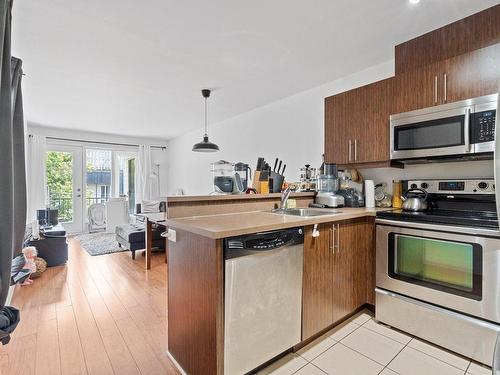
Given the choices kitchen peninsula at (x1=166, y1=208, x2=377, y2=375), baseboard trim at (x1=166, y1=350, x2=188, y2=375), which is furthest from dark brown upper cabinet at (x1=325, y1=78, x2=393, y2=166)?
baseboard trim at (x1=166, y1=350, x2=188, y2=375)

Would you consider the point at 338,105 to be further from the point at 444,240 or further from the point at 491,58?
the point at 444,240

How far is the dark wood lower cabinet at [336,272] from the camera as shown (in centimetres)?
177

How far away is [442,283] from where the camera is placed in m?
1.79

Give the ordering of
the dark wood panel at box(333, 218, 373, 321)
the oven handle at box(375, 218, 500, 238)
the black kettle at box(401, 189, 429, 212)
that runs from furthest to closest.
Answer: the black kettle at box(401, 189, 429, 212)
the dark wood panel at box(333, 218, 373, 321)
the oven handle at box(375, 218, 500, 238)

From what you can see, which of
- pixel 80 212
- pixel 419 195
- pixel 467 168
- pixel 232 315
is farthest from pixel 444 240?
pixel 80 212

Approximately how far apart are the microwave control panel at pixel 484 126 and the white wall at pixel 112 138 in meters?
6.81

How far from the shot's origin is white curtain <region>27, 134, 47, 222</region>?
5.29 metres

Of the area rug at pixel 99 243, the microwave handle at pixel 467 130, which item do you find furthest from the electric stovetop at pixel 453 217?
the area rug at pixel 99 243

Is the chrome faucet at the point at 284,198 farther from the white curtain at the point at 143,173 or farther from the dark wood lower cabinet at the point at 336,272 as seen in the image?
the white curtain at the point at 143,173

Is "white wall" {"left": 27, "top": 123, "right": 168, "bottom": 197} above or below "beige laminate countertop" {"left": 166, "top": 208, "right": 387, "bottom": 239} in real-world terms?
above

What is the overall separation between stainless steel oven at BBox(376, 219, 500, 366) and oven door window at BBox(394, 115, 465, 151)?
0.64 meters

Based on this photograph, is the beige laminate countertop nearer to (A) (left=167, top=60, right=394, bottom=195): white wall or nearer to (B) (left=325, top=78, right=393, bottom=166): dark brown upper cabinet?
(B) (left=325, top=78, right=393, bottom=166): dark brown upper cabinet

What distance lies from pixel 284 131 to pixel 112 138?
4799 millimetres

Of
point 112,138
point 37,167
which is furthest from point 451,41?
point 37,167
